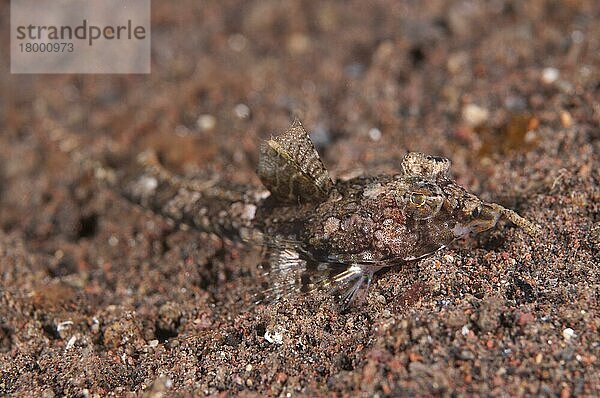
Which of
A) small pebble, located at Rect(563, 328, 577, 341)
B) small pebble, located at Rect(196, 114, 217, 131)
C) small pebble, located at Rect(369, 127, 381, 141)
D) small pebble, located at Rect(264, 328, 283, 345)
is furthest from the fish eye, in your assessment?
small pebble, located at Rect(196, 114, 217, 131)

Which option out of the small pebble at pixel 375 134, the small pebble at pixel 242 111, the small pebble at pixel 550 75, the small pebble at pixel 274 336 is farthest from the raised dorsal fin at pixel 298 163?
the small pebble at pixel 550 75

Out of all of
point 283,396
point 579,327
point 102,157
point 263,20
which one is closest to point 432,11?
point 263,20

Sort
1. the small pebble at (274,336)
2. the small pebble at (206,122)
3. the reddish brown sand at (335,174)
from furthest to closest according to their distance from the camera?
the small pebble at (206,122), the small pebble at (274,336), the reddish brown sand at (335,174)

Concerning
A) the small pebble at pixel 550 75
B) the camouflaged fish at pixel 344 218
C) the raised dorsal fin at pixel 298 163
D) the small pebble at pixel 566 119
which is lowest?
the camouflaged fish at pixel 344 218

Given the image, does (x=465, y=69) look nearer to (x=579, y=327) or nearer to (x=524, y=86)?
(x=524, y=86)

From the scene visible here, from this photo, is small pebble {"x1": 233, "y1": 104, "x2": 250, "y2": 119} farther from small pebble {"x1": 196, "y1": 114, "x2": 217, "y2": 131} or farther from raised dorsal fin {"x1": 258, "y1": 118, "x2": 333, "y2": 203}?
raised dorsal fin {"x1": 258, "y1": 118, "x2": 333, "y2": 203}

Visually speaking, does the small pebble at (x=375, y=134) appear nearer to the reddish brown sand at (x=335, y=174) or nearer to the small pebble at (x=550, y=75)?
the reddish brown sand at (x=335, y=174)
